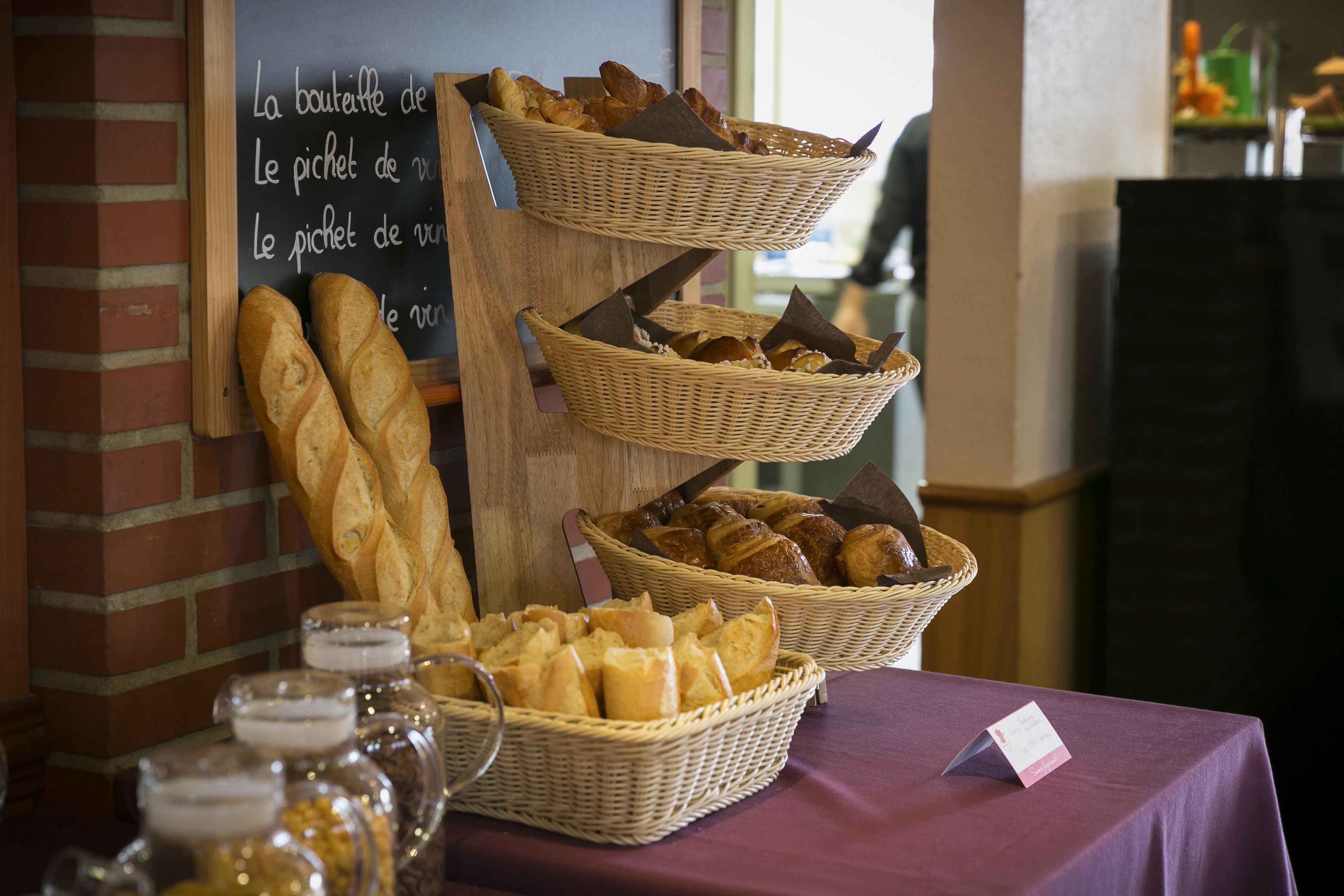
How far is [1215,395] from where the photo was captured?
2.55 m

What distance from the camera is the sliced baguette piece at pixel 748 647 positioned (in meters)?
1.11

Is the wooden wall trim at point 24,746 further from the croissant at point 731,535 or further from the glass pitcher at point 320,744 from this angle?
the croissant at point 731,535

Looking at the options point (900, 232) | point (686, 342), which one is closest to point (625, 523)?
point (686, 342)

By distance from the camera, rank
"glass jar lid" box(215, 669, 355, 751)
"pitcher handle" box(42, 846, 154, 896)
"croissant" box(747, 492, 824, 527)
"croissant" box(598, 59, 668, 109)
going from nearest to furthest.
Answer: "pitcher handle" box(42, 846, 154, 896) → "glass jar lid" box(215, 669, 355, 751) → "croissant" box(598, 59, 668, 109) → "croissant" box(747, 492, 824, 527)

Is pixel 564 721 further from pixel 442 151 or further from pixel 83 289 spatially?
pixel 442 151

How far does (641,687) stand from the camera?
3.28ft

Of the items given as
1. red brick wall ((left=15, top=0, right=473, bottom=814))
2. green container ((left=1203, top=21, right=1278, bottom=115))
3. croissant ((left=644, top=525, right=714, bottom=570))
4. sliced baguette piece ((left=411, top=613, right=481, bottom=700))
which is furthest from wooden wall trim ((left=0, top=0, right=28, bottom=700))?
green container ((left=1203, top=21, right=1278, bottom=115))

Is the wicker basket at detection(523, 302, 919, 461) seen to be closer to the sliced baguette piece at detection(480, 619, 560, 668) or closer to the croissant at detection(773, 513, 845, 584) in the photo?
the croissant at detection(773, 513, 845, 584)

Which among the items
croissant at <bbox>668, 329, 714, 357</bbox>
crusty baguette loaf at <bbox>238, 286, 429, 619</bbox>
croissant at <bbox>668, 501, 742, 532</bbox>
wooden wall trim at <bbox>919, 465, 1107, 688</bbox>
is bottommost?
A: wooden wall trim at <bbox>919, 465, 1107, 688</bbox>

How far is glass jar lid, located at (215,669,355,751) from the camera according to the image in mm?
721

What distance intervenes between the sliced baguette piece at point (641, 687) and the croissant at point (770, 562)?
0.26 m

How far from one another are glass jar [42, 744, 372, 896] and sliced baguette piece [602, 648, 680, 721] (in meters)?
0.39

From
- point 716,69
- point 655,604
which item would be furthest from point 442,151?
point 716,69

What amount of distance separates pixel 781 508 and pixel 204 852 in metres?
0.91
